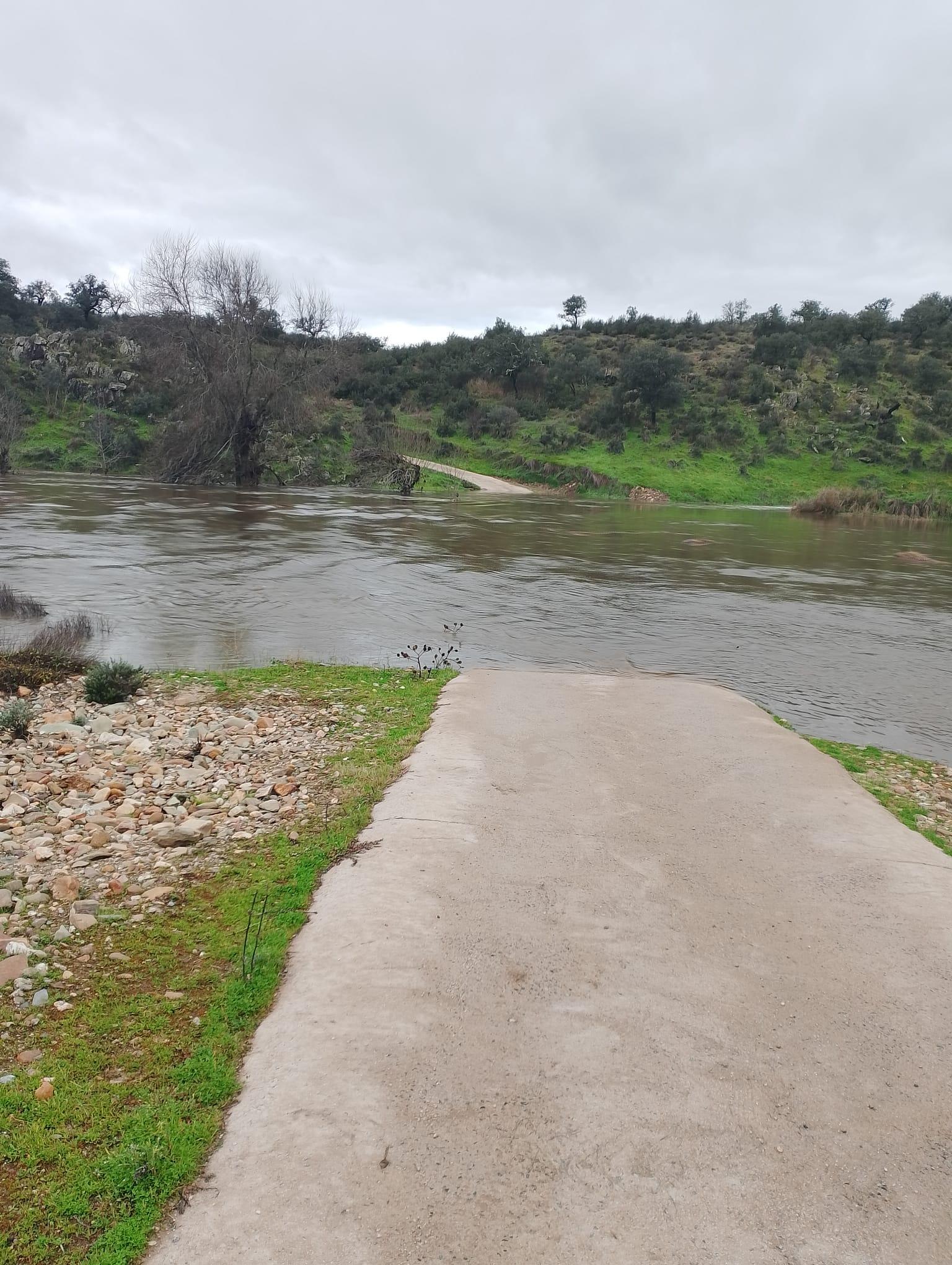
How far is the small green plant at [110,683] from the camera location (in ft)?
24.7

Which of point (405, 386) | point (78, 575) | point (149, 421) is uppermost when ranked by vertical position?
point (405, 386)

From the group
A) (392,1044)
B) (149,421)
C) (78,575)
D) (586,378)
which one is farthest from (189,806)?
(586,378)

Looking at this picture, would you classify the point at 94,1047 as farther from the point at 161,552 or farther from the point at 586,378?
the point at 586,378

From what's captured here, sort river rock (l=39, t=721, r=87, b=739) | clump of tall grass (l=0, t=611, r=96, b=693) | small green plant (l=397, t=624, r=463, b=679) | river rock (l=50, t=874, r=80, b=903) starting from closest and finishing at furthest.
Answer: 1. river rock (l=50, t=874, r=80, b=903)
2. river rock (l=39, t=721, r=87, b=739)
3. clump of tall grass (l=0, t=611, r=96, b=693)
4. small green plant (l=397, t=624, r=463, b=679)

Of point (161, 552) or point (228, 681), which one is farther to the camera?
point (161, 552)

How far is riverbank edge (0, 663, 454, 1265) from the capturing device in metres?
2.37

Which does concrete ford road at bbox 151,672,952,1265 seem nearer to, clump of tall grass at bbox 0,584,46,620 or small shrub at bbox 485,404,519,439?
clump of tall grass at bbox 0,584,46,620

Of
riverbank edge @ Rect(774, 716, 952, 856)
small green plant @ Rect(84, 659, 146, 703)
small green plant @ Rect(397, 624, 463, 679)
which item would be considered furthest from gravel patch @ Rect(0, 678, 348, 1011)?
riverbank edge @ Rect(774, 716, 952, 856)

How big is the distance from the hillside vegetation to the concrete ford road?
38.1 metres

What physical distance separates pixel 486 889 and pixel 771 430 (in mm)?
55667

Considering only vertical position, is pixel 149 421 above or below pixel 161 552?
above

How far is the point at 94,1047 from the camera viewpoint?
3.04 metres

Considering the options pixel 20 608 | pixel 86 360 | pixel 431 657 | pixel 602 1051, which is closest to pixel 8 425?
pixel 86 360

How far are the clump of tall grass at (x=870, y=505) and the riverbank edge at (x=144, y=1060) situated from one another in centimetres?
3938
